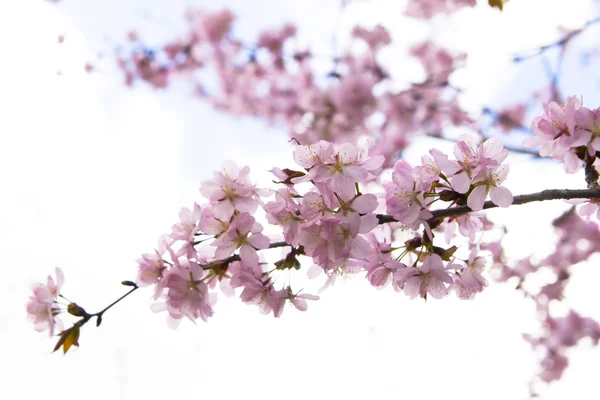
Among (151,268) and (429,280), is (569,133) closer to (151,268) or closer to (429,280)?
(429,280)

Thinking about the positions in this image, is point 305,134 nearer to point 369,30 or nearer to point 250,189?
point 369,30

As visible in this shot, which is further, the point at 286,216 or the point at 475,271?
the point at 475,271

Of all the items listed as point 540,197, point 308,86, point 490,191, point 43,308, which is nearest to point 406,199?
point 490,191

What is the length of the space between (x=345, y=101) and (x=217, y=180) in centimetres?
415

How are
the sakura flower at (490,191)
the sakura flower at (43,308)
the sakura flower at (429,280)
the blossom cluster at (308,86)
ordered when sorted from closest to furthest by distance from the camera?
the sakura flower at (490,191)
the sakura flower at (429,280)
the sakura flower at (43,308)
the blossom cluster at (308,86)

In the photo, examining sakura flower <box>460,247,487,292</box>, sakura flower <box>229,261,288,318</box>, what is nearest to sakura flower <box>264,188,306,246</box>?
sakura flower <box>229,261,288,318</box>

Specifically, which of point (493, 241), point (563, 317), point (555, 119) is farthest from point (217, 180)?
point (563, 317)

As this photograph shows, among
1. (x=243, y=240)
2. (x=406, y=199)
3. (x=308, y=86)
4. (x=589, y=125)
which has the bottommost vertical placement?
(x=243, y=240)

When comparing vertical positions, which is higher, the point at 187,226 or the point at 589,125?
the point at 589,125

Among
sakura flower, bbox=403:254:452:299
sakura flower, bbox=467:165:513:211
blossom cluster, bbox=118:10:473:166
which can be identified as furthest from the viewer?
blossom cluster, bbox=118:10:473:166

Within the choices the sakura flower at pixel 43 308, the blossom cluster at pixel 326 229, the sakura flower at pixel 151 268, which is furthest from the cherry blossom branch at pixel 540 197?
the sakura flower at pixel 43 308

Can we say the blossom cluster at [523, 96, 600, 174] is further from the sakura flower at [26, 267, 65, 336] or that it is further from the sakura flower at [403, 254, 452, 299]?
the sakura flower at [26, 267, 65, 336]

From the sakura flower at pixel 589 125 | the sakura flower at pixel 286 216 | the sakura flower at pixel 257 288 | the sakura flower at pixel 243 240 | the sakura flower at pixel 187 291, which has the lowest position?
the sakura flower at pixel 187 291

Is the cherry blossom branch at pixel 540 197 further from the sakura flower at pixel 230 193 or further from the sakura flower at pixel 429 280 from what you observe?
the sakura flower at pixel 230 193
